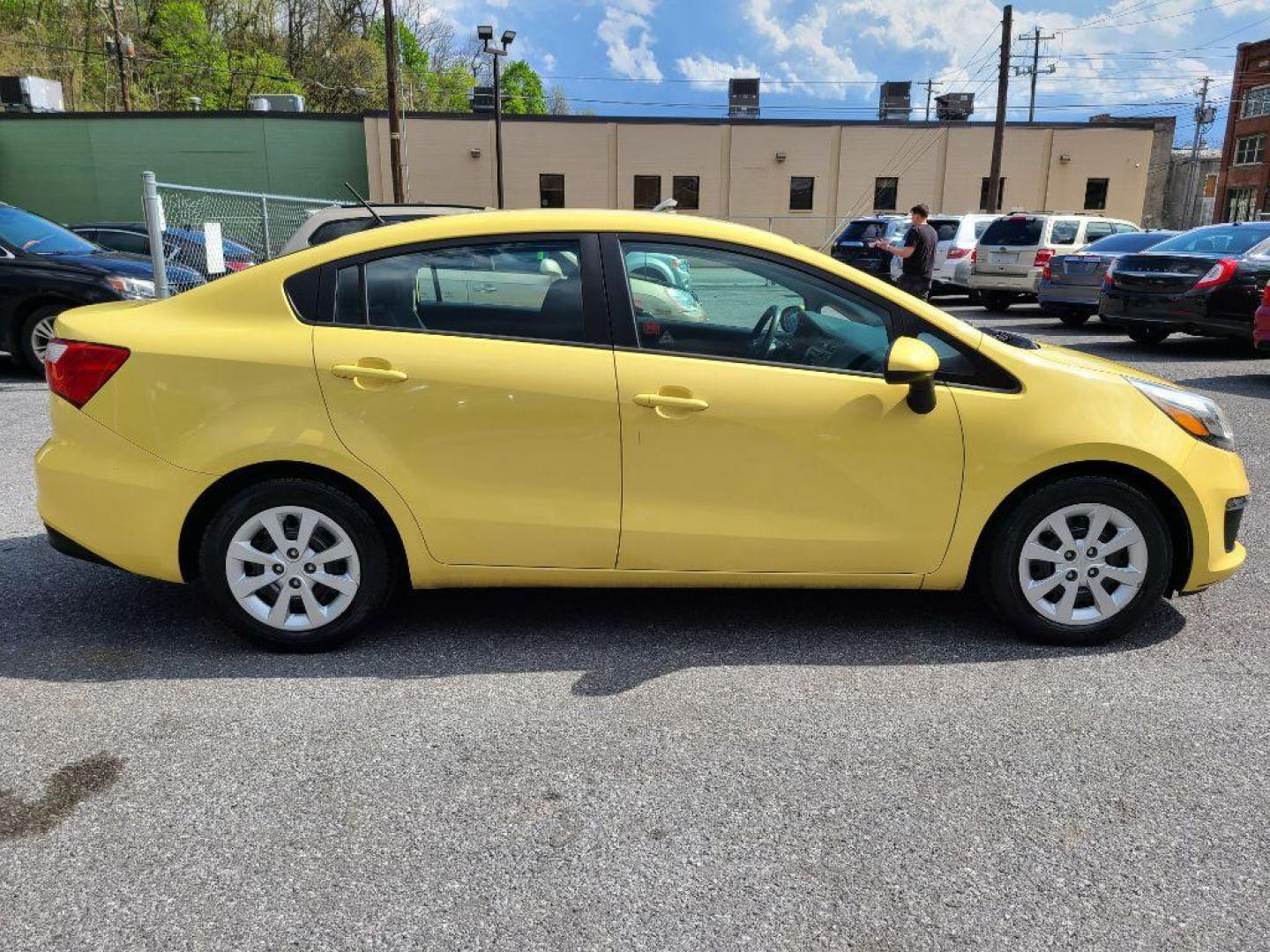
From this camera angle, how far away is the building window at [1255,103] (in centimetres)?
5769

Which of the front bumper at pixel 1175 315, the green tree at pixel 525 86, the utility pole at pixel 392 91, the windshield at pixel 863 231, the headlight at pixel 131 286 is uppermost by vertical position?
the green tree at pixel 525 86

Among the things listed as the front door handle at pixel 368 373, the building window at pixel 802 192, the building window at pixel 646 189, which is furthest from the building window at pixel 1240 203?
the front door handle at pixel 368 373

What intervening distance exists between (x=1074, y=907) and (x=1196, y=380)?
9.48 meters

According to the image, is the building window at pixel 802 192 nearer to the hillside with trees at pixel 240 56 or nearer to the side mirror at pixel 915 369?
the hillside with trees at pixel 240 56

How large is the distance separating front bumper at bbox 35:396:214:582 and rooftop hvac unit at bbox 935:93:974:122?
164ft

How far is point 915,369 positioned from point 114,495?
2831mm

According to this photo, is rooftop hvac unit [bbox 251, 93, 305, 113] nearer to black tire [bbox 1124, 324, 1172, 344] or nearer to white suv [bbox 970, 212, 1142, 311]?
white suv [bbox 970, 212, 1142, 311]

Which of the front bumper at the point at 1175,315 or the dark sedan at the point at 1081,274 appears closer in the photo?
the front bumper at the point at 1175,315

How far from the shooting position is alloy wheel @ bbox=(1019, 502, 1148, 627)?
3713 millimetres

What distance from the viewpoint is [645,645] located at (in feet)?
12.6

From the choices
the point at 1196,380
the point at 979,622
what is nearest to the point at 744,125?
Answer: the point at 1196,380

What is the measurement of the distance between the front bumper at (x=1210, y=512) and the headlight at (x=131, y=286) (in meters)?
9.07

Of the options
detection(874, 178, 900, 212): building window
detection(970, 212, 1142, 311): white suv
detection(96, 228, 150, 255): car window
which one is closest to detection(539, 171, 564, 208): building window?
detection(874, 178, 900, 212): building window

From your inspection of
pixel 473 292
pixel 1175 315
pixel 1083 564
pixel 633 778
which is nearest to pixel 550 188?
pixel 1175 315
